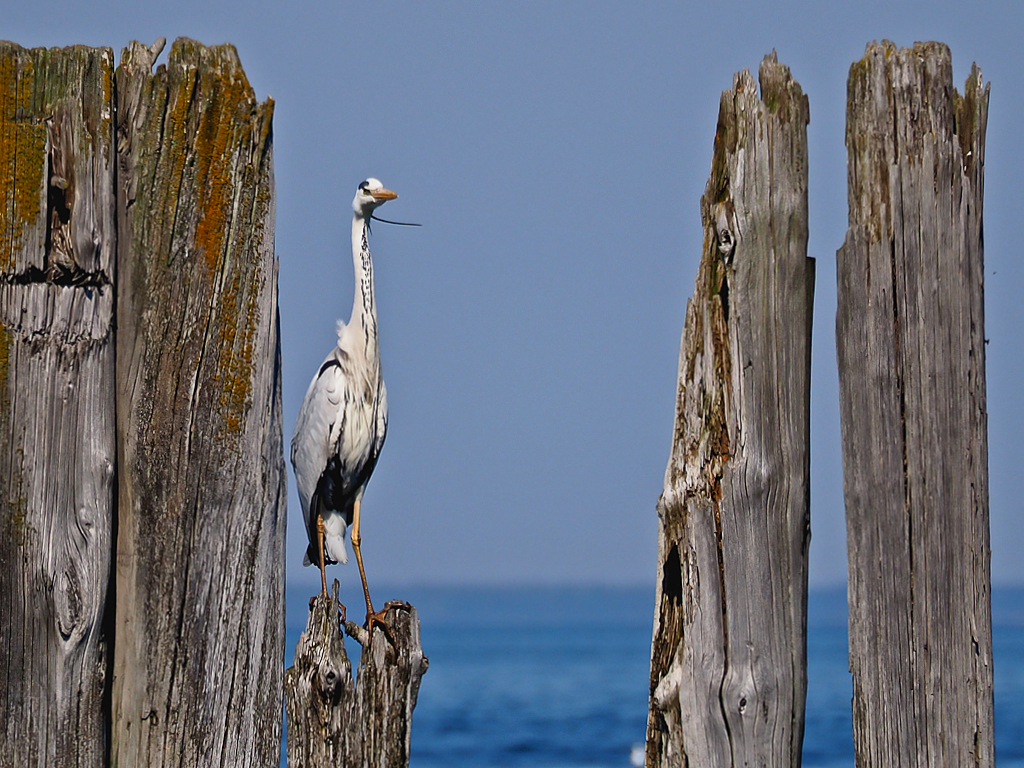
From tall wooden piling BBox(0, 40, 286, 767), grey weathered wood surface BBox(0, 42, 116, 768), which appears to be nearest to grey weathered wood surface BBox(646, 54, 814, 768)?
tall wooden piling BBox(0, 40, 286, 767)

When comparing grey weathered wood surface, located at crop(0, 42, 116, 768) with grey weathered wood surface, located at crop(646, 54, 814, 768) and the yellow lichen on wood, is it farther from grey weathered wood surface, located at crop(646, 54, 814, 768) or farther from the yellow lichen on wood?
grey weathered wood surface, located at crop(646, 54, 814, 768)

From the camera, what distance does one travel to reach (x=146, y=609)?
3.53 m

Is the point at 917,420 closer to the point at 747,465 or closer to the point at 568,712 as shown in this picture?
the point at 747,465

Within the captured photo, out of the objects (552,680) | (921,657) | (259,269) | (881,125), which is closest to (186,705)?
(259,269)

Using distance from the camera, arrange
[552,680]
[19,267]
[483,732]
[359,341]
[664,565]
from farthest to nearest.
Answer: [552,680] < [483,732] < [359,341] < [664,565] < [19,267]

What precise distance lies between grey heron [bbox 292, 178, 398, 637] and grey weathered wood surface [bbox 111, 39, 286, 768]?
2.33 m

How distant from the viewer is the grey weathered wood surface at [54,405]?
3449 mm

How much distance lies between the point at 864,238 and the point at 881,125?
329 mm

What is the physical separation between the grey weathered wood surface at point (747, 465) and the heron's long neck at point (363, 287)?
229 cm

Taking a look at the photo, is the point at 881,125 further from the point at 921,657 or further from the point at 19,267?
the point at 19,267

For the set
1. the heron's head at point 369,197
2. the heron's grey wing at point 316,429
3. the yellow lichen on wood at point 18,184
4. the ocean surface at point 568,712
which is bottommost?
the ocean surface at point 568,712

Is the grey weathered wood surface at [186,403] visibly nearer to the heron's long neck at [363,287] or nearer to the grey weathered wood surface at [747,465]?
the grey weathered wood surface at [747,465]

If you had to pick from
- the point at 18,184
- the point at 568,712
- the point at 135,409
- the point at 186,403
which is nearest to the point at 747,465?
the point at 186,403

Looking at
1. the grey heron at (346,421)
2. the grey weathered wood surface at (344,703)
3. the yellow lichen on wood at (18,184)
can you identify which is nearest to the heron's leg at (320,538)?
the grey heron at (346,421)
